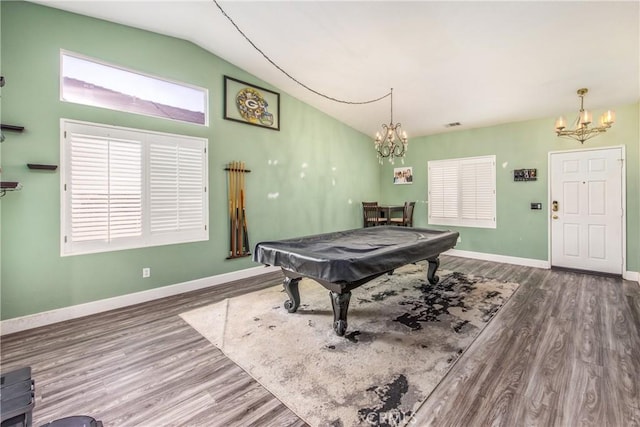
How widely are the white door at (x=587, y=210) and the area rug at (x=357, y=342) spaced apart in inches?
71.4

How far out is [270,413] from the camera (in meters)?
1.65

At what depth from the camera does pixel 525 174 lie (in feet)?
16.5

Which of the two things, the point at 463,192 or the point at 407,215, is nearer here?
the point at 463,192

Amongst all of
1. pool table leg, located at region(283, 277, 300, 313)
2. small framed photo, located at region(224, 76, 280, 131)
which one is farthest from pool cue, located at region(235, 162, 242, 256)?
pool table leg, located at region(283, 277, 300, 313)

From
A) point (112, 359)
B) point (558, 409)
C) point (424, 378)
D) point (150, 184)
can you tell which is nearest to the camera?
point (558, 409)

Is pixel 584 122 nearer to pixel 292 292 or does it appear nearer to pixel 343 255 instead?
pixel 343 255

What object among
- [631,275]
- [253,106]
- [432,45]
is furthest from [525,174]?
[253,106]

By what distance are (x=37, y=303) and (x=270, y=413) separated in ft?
9.23

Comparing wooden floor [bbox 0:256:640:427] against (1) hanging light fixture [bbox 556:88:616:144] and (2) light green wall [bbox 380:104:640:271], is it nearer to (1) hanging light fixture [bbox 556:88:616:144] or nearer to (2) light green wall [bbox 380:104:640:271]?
(2) light green wall [bbox 380:104:640:271]

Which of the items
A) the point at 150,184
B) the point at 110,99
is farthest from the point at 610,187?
the point at 110,99

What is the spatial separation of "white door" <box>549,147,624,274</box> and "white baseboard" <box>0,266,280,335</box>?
537cm

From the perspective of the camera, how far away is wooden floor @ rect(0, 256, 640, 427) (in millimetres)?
1621

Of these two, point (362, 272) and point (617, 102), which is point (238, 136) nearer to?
point (362, 272)

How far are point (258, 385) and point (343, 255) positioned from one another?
3.81ft
